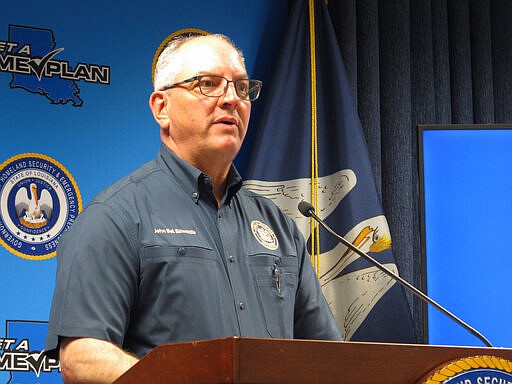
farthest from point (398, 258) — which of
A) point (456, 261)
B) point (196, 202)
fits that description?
point (196, 202)

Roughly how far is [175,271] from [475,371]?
29.6 inches

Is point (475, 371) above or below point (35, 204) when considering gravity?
below

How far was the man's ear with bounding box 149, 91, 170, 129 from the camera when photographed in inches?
84.2

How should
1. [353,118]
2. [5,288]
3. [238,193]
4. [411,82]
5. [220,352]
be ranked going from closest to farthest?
[220,352]
[238,193]
[5,288]
[353,118]
[411,82]

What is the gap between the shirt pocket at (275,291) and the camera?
6.51ft

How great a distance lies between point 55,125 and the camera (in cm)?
293

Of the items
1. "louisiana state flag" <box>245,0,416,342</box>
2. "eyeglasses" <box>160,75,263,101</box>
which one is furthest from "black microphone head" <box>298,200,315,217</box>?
"louisiana state flag" <box>245,0,416,342</box>

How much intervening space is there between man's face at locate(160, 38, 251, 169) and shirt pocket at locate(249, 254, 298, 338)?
0.26 m

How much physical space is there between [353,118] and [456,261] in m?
0.63

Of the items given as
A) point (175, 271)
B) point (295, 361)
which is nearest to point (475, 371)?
point (295, 361)

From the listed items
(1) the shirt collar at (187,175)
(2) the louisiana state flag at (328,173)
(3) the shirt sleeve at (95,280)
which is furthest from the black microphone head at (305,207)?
(2) the louisiana state flag at (328,173)

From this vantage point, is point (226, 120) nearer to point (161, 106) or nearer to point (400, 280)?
point (161, 106)

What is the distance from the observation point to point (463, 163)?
125 inches

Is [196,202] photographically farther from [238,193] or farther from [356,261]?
[356,261]
